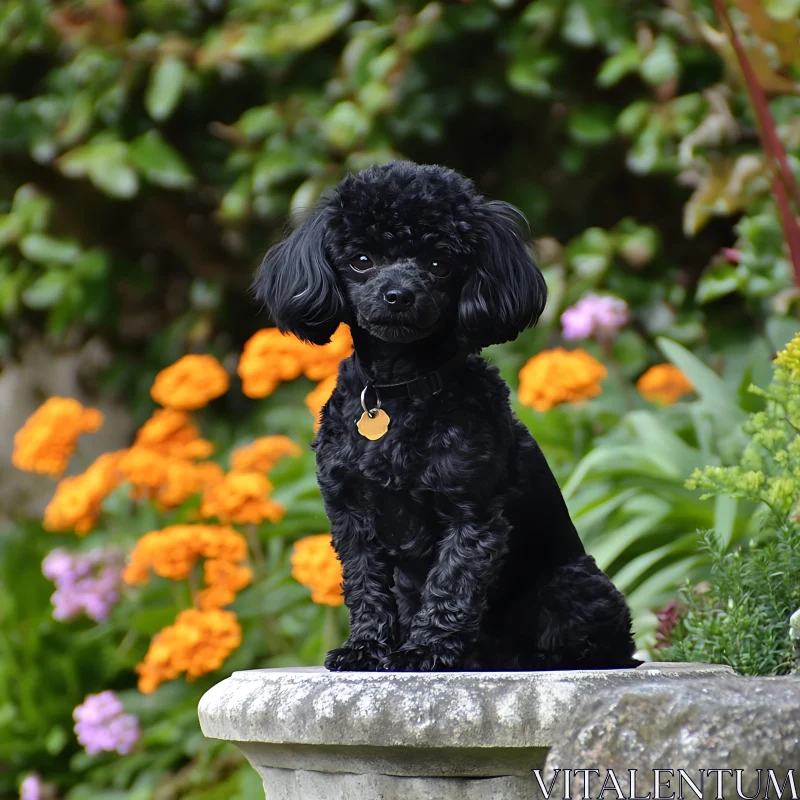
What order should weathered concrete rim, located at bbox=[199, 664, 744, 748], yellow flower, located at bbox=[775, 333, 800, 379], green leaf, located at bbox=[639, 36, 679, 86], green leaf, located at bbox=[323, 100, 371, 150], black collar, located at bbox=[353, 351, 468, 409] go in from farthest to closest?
green leaf, located at bbox=[323, 100, 371, 150], green leaf, located at bbox=[639, 36, 679, 86], yellow flower, located at bbox=[775, 333, 800, 379], black collar, located at bbox=[353, 351, 468, 409], weathered concrete rim, located at bbox=[199, 664, 744, 748]

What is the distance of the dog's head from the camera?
1.75m

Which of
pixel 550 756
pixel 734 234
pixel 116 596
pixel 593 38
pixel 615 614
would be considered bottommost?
pixel 116 596

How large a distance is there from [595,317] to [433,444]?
2100 mm

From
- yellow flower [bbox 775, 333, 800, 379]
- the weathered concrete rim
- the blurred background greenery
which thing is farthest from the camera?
the blurred background greenery

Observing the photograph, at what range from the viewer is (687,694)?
1.46 meters

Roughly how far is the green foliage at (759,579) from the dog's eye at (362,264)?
809mm

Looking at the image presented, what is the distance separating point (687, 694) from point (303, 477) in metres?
2.50

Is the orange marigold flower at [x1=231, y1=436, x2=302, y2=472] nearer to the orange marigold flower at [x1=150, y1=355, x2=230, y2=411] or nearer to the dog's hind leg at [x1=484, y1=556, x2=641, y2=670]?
the orange marigold flower at [x1=150, y1=355, x2=230, y2=411]

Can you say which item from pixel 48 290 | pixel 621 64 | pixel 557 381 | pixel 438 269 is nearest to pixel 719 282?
pixel 557 381

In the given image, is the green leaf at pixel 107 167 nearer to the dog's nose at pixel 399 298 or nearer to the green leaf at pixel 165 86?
the green leaf at pixel 165 86

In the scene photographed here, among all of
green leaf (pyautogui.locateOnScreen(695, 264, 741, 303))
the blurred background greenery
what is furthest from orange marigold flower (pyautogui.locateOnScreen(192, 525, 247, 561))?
green leaf (pyautogui.locateOnScreen(695, 264, 741, 303))

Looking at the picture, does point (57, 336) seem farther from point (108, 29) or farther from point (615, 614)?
point (615, 614)

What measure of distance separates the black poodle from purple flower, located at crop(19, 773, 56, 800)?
2.05 m

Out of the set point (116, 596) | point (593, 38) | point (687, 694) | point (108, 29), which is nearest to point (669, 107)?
point (593, 38)
